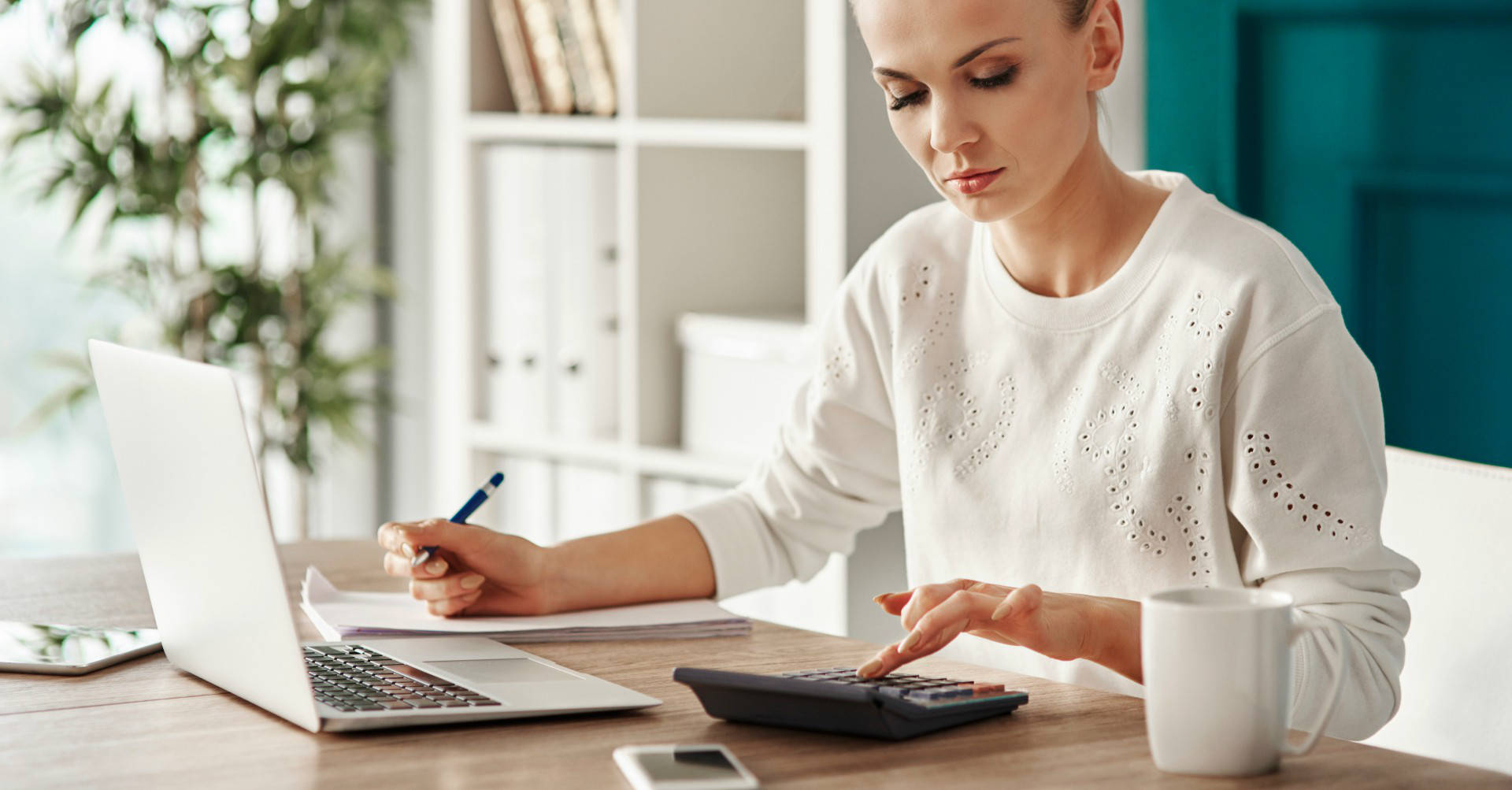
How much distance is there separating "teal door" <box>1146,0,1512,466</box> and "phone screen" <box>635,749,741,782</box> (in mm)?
1111

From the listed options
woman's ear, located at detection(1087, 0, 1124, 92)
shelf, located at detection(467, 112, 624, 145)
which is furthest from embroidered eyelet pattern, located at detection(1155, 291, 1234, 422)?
shelf, located at detection(467, 112, 624, 145)

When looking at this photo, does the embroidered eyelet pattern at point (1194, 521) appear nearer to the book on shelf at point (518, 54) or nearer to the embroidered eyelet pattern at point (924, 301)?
the embroidered eyelet pattern at point (924, 301)

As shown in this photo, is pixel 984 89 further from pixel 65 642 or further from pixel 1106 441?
pixel 65 642

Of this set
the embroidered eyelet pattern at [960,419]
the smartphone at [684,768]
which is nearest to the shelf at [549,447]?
the embroidered eyelet pattern at [960,419]

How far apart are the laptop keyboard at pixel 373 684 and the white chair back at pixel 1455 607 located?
782mm

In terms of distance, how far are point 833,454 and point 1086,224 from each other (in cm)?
34

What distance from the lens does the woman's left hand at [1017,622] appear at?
1048 mm

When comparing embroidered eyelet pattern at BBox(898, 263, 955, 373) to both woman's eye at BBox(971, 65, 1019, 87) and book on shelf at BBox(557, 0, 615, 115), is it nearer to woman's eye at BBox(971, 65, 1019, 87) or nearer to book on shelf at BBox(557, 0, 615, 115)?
woman's eye at BBox(971, 65, 1019, 87)

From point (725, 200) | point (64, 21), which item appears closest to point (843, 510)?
point (725, 200)

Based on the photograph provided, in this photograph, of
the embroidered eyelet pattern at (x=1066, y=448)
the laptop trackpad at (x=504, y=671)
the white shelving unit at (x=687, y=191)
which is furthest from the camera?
the white shelving unit at (x=687, y=191)

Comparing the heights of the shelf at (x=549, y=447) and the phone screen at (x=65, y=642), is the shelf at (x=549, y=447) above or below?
above

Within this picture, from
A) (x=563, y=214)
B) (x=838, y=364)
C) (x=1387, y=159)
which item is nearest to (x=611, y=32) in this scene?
(x=563, y=214)

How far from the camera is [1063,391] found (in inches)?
57.3

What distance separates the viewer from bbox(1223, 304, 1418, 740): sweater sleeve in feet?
3.80
